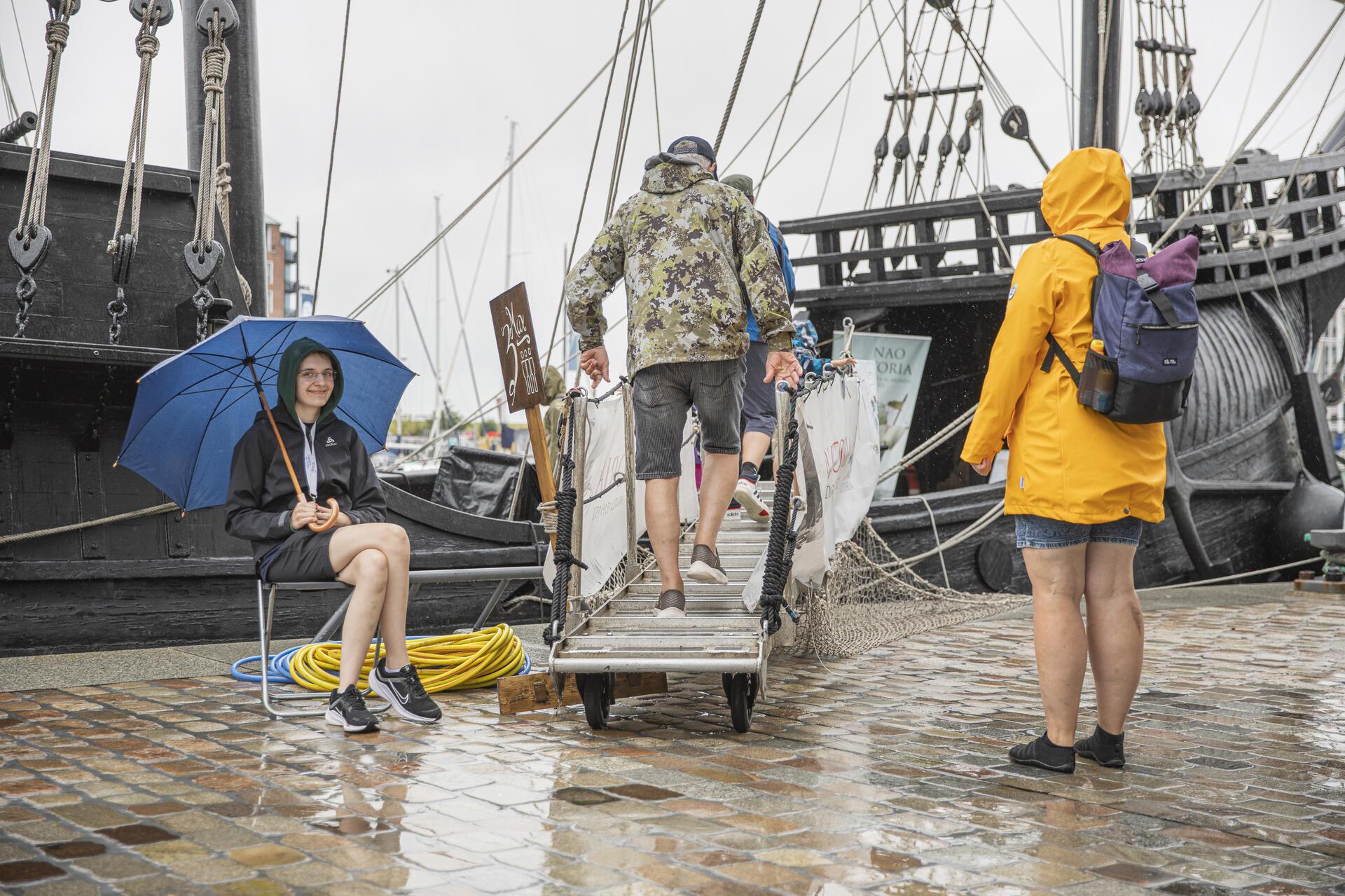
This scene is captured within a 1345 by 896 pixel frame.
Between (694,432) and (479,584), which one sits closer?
(694,432)

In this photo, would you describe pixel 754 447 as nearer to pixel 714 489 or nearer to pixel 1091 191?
pixel 714 489

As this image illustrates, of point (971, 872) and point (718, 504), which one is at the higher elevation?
point (718, 504)

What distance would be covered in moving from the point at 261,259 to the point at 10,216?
1.42 metres

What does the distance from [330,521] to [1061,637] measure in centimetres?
243

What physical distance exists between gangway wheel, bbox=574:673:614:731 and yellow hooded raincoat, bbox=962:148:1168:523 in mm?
1452

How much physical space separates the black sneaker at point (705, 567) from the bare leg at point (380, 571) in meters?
1.05

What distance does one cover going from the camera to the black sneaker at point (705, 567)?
189 inches

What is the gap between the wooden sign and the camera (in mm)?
5402

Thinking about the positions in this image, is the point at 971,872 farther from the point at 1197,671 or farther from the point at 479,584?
the point at 479,584

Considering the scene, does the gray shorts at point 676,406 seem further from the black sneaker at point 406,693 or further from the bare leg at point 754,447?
the bare leg at point 754,447

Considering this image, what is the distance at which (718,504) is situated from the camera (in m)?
4.85

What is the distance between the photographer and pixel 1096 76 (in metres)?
11.5

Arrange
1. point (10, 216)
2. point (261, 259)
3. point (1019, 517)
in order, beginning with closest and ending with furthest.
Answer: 1. point (1019, 517)
2. point (10, 216)
3. point (261, 259)

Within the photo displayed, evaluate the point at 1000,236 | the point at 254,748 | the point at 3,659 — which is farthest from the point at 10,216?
the point at 1000,236
